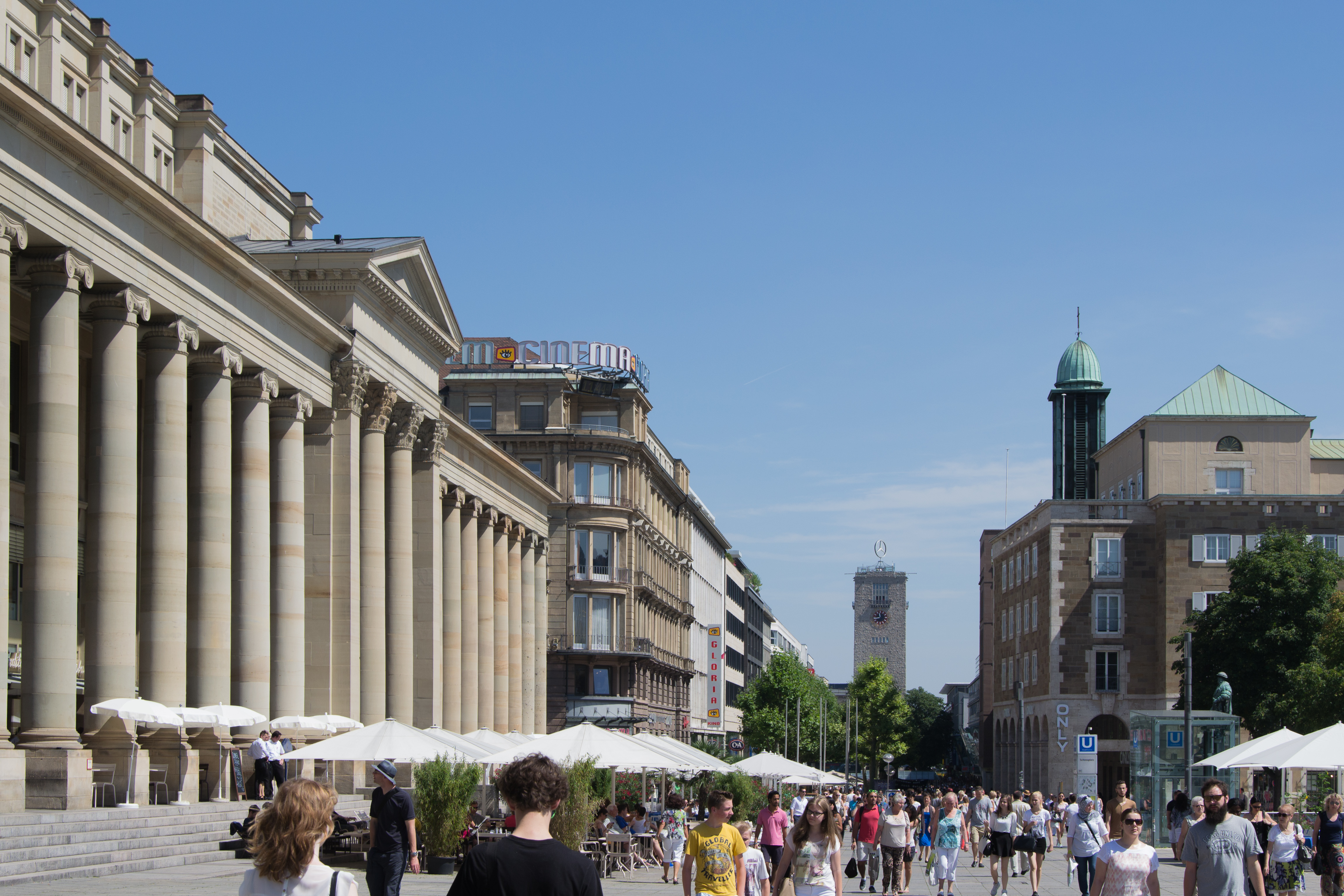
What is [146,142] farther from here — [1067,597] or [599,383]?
[1067,597]

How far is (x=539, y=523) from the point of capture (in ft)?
240

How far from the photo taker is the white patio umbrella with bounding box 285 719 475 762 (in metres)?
27.0

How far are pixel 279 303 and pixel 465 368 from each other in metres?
50.0

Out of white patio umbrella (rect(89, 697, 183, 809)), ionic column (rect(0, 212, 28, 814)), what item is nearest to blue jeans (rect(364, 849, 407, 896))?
ionic column (rect(0, 212, 28, 814))

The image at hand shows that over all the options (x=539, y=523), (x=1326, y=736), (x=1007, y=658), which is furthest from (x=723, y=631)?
(x=1326, y=736)

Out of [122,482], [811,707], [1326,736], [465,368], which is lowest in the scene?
[811,707]

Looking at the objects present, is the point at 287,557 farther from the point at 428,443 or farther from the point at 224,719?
A: the point at 428,443

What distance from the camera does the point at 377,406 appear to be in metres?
43.8

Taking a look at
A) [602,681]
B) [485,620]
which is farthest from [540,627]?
[602,681]

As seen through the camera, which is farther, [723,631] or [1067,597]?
[723,631]

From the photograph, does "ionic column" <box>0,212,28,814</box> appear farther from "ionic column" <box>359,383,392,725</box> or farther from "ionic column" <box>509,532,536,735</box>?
"ionic column" <box>509,532,536,735</box>

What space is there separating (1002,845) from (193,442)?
1901 cm

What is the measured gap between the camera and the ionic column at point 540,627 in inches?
2859

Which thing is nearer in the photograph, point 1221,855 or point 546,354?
point 1221,855
